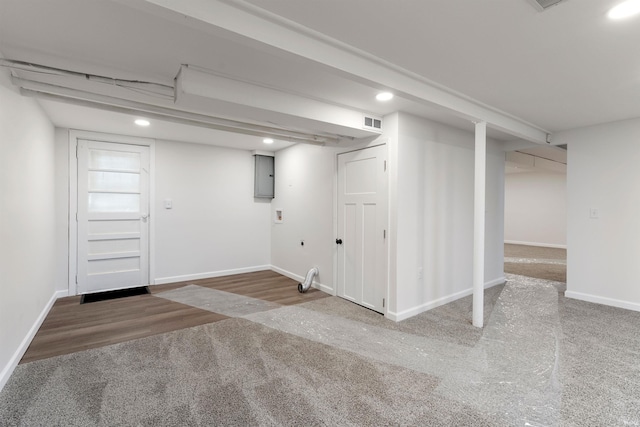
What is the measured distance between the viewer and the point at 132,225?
4684mm

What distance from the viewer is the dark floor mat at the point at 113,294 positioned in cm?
409

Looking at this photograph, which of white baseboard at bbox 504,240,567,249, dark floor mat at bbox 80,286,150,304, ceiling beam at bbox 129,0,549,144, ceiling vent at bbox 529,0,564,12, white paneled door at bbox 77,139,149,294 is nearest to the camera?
ceiling beam at bbox 129,0,549,144

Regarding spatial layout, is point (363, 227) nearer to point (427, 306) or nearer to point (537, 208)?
point (427, 306)

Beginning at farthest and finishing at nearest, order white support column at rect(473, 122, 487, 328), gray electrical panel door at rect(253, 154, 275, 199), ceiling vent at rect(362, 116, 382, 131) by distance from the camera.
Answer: gray electrical panel door at rect(253, 154, 275, 199) < ceiling vent at rect(362, 116, 382, 131) < white support column at rect(473, 122, 487, 328)

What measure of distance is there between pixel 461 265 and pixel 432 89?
2692 mm

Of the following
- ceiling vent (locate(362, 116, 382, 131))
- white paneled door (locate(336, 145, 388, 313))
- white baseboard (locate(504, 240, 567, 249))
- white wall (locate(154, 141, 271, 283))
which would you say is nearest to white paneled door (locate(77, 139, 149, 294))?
white wall (locate(154, 141, 271, 283))

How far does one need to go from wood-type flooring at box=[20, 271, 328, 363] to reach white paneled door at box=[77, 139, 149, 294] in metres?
0.41

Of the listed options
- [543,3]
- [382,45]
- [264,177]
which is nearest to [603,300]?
[543,3]

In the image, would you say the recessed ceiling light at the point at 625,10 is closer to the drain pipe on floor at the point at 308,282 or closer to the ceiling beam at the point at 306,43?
the ceiling beam at the point at 306,43

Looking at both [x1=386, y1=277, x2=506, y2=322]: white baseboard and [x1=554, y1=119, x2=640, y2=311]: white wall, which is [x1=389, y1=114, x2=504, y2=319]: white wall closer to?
[x1=386, y1=277, x2=506, y2=322]: white baseboard

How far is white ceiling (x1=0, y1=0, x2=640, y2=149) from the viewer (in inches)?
63.1

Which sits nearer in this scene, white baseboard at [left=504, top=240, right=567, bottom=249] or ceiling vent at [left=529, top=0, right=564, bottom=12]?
ceiling vent at [left=529, top=0, right=564, bottom=12]

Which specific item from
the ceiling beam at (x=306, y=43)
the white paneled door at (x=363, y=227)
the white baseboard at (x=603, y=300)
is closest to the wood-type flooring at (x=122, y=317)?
the white paneled door at (x=363, y=227)

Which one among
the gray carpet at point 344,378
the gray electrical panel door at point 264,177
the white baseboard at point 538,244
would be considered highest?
the gray electrical panel door at point 264,177
